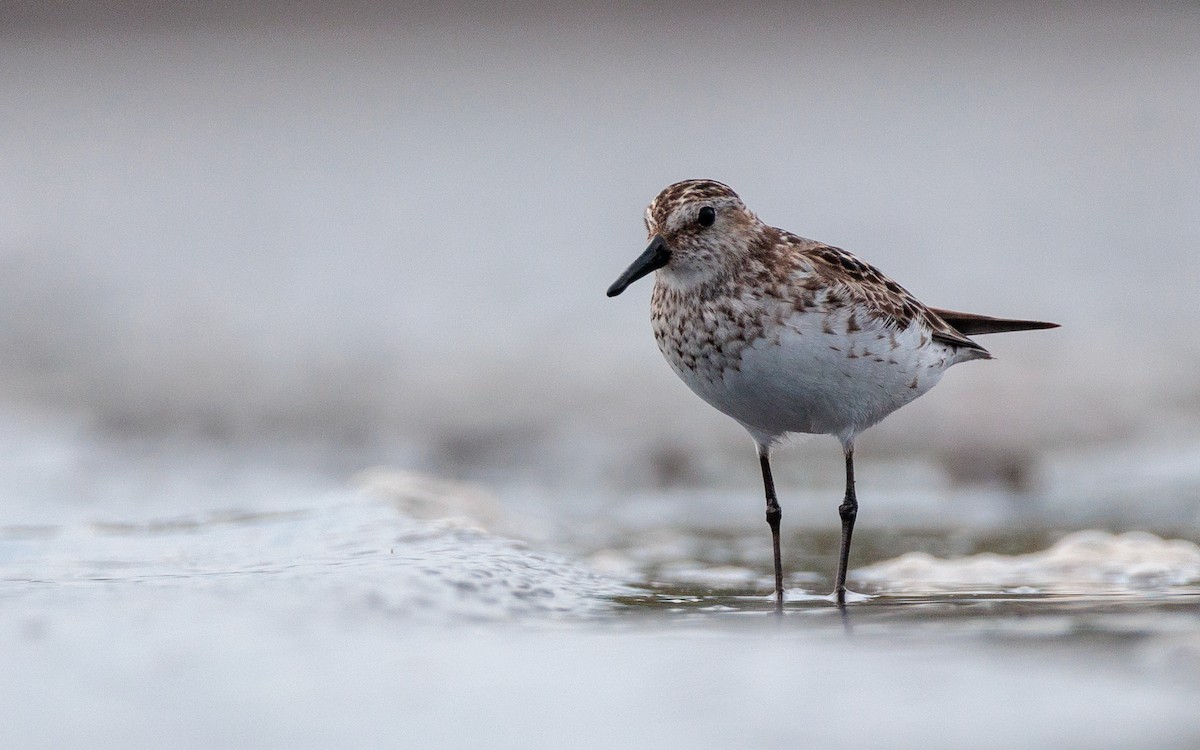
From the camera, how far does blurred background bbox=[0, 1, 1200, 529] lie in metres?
8.02

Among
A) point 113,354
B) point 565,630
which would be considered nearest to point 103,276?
point 113,354

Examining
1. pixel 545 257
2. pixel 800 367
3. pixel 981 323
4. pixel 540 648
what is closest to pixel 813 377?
pixel 800 367

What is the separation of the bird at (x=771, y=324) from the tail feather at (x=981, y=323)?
2.08ft

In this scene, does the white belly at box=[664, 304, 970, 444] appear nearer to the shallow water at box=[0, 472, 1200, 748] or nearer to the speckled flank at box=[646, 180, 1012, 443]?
the speckled flank at box=[646, 180, 1012, 443]

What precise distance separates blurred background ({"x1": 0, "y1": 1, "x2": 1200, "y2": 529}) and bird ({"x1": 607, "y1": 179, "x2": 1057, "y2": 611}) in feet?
6.79

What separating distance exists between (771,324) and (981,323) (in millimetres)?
1505

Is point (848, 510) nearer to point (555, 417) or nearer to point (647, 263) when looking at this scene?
point (647, 263)

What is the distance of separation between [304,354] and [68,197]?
5779 millimetres

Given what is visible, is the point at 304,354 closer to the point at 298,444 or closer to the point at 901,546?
the point at 298,444

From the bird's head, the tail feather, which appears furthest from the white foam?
the bird's head

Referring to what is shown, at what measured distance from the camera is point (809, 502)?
7277mm

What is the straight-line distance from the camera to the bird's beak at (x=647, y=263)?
4828mm

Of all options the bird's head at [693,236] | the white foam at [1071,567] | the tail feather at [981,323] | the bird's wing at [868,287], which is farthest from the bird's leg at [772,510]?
the tail feather at [981,323]

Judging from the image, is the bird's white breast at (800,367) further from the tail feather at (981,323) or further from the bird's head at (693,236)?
the tail feather at (981,323)
